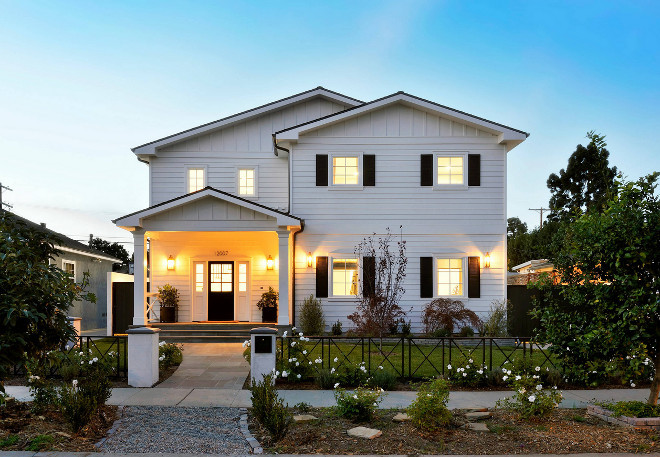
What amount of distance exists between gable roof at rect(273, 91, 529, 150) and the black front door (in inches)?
192

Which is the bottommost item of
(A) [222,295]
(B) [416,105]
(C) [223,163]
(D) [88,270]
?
(A) [222,295]

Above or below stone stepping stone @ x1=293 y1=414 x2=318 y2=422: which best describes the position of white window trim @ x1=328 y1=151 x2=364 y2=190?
above

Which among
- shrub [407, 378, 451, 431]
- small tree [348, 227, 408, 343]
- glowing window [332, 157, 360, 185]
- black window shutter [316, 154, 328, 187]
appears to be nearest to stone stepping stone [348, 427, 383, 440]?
shrub [407, 378, 451, 431]

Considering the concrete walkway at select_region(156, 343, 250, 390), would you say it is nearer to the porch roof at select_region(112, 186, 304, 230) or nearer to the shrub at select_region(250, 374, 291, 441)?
the shrub at select_region(250, 374, 291, 441)

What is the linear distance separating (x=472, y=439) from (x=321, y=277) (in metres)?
10.2

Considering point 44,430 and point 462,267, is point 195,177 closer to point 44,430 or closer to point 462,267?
point 462,267

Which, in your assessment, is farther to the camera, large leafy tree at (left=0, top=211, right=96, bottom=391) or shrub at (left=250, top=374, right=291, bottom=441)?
large leafy tree at (left=0, top=211, right=96, bottom=391)

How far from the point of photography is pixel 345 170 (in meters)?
16.0

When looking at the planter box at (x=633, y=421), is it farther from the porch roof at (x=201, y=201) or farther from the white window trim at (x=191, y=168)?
the white window trim at (x=191, y=168)

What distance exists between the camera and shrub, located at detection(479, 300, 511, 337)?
14812mm

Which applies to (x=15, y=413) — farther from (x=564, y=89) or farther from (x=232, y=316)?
(x=564, y=89)

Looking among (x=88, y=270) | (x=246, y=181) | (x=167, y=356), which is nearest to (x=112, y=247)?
(x=88, y=270)

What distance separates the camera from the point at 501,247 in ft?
51.8

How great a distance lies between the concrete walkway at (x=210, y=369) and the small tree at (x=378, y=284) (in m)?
3.64
